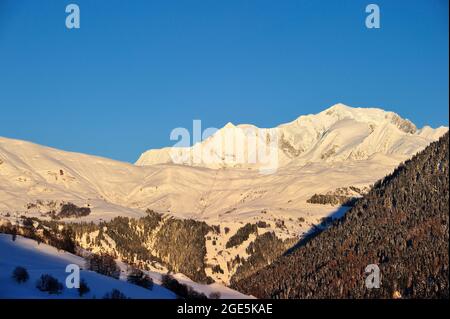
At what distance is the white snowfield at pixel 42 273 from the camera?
8594cm

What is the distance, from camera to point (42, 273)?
9219 cm

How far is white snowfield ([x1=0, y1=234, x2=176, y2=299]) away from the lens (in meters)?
85.9
